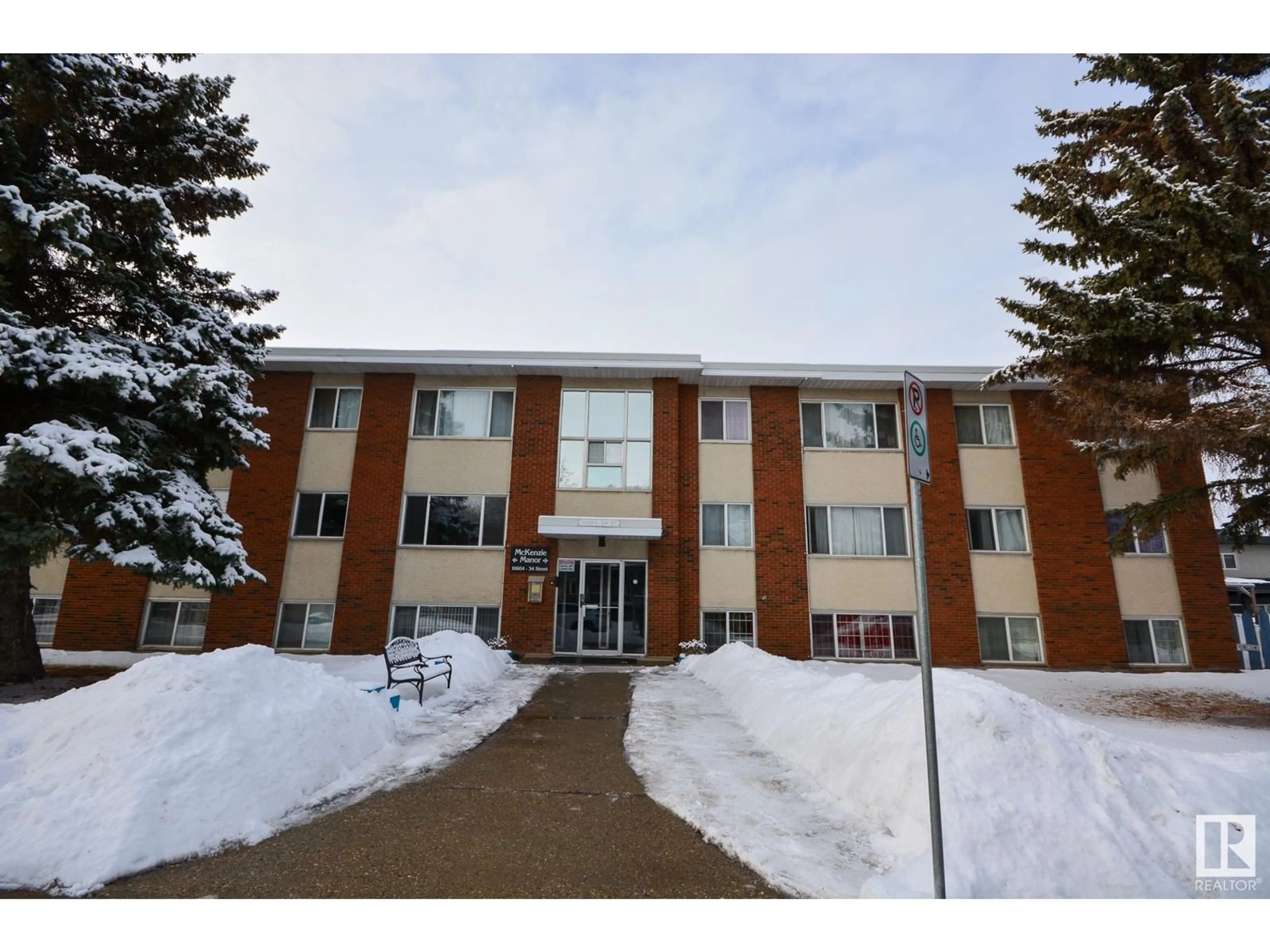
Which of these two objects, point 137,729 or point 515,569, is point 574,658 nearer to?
point 515,569

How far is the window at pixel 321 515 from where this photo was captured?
1634 centimetres

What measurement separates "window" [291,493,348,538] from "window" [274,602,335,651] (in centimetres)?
186

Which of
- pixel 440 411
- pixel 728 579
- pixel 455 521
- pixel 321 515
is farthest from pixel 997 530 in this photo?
pixel 321 515

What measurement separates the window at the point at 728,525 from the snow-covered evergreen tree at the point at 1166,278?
24.2 ft

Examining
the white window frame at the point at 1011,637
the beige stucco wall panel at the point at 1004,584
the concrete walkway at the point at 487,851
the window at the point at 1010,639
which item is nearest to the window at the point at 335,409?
the concrete walkway at the point at 487,851

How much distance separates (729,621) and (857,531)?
14.4ft

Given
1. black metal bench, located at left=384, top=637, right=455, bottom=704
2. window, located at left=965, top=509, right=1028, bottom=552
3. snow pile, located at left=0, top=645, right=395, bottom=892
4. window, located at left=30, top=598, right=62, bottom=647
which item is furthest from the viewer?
window, located at left=965, top=509, right=1028, bottom=552

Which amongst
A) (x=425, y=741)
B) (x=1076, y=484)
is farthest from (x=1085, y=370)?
(x=425, y=741)

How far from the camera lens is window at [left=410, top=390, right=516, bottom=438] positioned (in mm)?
Answer: 17000

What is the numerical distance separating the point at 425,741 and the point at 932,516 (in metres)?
14.4

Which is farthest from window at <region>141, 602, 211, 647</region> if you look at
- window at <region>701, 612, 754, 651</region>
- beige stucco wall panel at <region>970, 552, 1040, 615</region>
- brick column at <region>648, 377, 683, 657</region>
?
beige stucco wall panel at <region>970, 552, 1040, 615</region>

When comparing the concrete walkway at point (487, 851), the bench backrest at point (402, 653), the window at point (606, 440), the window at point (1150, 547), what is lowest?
the concrete walkway at point (487, 851)

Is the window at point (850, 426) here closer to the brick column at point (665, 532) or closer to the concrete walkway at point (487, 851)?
the brick column at point (665, 532)

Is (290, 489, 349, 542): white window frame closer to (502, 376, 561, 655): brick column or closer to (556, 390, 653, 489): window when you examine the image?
(502, 376, 561, 655): brick column
